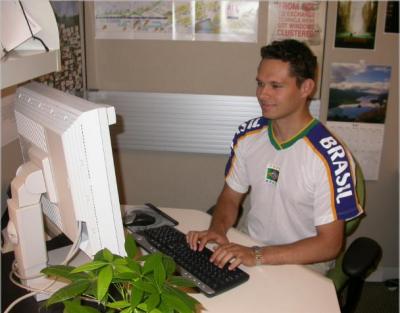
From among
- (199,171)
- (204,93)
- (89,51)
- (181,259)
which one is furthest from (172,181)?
(181,259)

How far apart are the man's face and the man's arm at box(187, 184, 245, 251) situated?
0.40 metres

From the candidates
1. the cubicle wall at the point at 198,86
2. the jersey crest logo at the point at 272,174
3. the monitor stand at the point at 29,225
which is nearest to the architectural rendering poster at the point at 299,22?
the cubicle wall at the point at 198,86

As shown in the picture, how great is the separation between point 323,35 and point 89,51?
1304 mm

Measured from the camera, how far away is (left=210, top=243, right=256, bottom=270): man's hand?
1.22m

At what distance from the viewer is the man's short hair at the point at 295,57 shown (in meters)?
1.61

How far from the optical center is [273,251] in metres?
1.32

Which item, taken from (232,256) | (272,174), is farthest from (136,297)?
(272,174)

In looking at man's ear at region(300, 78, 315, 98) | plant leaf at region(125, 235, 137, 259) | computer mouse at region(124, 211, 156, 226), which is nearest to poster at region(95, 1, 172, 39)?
man's ear at region(300, 78, 315, 98)

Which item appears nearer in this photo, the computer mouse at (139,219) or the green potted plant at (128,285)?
the green potted plant at (128,285)

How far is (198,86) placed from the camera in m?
2.34

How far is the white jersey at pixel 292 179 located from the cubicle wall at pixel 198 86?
0.65m

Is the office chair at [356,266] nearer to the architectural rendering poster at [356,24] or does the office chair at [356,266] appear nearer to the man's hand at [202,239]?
the man's hand at [202,239]

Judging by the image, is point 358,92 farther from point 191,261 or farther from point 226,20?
point 191,261

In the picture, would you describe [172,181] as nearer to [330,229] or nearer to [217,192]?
[217,192]
